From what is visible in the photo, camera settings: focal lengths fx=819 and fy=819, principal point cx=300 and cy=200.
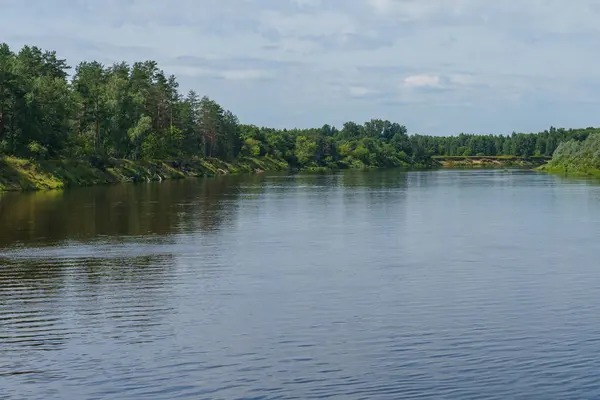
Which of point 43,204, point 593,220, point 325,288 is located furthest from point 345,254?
point 43,204

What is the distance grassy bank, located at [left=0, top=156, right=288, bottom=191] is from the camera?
9925cm

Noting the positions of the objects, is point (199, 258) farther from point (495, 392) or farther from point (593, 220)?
point (593, 220)

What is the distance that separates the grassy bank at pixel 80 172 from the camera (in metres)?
99.2

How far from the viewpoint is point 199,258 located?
4153cm

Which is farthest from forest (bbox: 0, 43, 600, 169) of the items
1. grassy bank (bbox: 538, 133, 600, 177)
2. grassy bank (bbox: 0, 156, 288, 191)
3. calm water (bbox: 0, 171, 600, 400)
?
grassy bank (bbox: 538, 133, 600, 177)

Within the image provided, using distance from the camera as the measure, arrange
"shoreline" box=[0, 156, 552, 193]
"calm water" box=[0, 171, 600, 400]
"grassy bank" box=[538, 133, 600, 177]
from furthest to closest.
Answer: "grassy bank" box=[538, 133, 600, 177] < "shoreline" box=[0, 156, 552, 193] < "calm water" box=[0, 171, 600, 400]

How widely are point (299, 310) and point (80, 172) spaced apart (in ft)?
304

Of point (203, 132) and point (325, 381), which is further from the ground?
→ point (203, 132)

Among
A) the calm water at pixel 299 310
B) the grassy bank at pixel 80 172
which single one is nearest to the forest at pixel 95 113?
the grassy bank at pixel 80 172

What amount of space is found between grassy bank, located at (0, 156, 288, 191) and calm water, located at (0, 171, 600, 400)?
142ft

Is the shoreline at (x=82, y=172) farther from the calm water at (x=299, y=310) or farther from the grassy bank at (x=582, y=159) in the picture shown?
the grassy bank at (x=582, y=159)

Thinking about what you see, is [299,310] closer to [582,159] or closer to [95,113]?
[95,113]

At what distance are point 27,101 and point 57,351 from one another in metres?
87.3

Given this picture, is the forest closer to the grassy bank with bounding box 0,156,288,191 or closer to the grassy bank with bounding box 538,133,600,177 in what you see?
the grassy bank with bounding box 0,156,288,191
